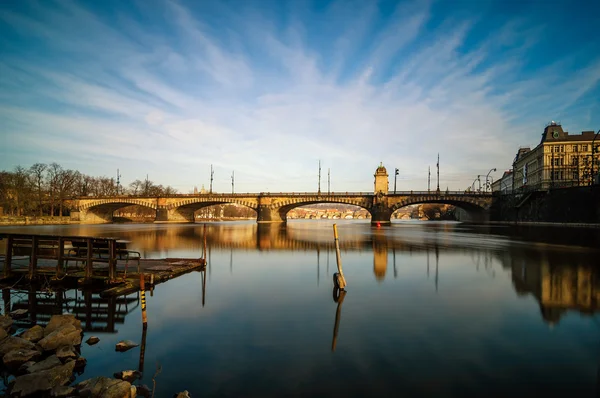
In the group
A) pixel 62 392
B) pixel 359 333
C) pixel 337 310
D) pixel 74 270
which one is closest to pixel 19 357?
pixel 62 392

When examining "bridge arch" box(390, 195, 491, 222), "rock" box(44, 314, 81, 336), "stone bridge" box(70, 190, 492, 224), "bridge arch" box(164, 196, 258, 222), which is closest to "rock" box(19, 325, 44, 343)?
"rock" box(44, 314, 81, 336)

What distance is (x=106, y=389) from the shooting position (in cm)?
582

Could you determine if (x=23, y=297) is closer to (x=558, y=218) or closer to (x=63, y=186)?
(x=558, y=218)

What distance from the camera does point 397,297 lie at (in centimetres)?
1345

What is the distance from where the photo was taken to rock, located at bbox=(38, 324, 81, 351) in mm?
8039

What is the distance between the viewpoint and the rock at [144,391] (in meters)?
6.36

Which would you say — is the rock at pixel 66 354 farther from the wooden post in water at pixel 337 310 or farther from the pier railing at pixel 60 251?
the pier railing at pixel 60 251

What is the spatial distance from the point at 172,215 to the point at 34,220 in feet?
96.7

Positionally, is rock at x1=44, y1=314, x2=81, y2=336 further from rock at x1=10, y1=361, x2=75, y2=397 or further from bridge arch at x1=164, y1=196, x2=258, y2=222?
bridge arch at x1=164, y1=196, x2=258, y2=222

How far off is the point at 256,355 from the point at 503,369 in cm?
553

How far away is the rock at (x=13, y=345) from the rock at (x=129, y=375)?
258 cm

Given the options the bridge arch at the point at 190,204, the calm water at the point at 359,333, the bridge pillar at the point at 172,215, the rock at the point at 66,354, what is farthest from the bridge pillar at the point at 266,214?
the rock at the point at 66,354

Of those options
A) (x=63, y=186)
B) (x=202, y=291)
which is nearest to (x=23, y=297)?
(x=202, y=291)

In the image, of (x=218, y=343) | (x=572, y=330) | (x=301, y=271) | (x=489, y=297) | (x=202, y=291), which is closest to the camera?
(x=218, y=343)
